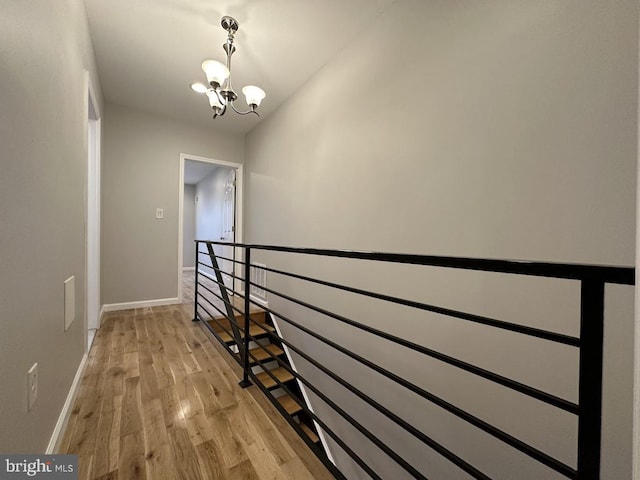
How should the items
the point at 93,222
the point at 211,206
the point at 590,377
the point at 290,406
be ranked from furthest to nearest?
the point at 211,206 < the point at 93,222 < the point at 290,406 < the point at 590,377

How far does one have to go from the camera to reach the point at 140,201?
3.20 meters

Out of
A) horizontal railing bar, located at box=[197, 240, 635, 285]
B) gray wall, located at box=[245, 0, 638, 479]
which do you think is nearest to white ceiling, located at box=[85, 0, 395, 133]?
gray wall, located at box=[245, 0, 638, 479]

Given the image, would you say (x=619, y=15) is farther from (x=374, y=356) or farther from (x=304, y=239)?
(x=304, y=239)

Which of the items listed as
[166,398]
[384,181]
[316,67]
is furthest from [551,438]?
[316,67]

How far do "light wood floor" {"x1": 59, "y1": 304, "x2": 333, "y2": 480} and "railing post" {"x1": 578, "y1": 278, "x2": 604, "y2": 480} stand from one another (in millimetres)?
904

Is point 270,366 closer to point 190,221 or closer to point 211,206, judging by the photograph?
point 211,206

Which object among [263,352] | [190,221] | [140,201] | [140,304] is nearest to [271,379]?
[263,352]

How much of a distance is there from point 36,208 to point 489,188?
188cm

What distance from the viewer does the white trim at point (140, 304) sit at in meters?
3.02

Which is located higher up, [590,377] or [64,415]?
[590,377]

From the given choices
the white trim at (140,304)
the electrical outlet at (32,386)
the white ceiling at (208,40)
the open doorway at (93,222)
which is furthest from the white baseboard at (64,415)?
the white ceiling at (208,40)

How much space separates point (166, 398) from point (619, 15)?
260 cm

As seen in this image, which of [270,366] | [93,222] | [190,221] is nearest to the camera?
[93,222]

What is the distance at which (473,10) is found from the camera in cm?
132
